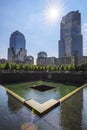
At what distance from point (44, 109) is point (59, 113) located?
39.1 inches

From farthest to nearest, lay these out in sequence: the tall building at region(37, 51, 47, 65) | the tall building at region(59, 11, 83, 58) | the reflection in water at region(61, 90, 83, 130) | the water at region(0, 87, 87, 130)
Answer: the tall building at region(59, 11, 83, 58) < the tall building at region(37, 51, 47, 65) < the reflection in water at region(61, 90, 83, 130) < the water at region(0, 87, 87, 130)

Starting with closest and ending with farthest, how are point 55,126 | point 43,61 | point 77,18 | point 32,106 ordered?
point 55,126, point 32,106, point 43,61, point 77,18

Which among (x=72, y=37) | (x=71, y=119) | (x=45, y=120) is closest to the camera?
(x=45, y=120)

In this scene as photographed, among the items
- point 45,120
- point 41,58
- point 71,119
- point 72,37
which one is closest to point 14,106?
point 45,120

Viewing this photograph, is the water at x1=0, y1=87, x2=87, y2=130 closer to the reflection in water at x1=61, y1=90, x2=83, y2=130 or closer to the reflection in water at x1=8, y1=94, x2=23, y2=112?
the reflection in water at x1=61, y1=90, x2=83, y2=130

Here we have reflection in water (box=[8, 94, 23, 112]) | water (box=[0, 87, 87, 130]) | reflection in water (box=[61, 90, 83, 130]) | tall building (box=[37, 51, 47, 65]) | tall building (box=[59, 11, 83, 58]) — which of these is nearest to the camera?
water (box=[0, 87, 87, 130])

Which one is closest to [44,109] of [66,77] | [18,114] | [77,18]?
[18,114]

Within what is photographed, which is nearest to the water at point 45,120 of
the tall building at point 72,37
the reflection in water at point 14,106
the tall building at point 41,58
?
the reflection in water at point 14,106

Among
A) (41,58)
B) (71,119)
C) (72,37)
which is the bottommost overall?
(71,119)

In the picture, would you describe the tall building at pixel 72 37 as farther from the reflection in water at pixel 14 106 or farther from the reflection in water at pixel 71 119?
the reflection in water at pixel 71 119

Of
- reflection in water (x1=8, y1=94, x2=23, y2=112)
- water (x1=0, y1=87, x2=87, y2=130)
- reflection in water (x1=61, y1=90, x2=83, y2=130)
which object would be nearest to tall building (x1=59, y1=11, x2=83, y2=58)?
reflection in water (x1=8, y1=94, x2=23, y2=112)

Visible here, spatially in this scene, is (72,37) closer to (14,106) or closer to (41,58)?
(41,58)

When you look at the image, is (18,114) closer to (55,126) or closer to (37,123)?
(37,123)

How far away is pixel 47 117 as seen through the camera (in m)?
9.08
